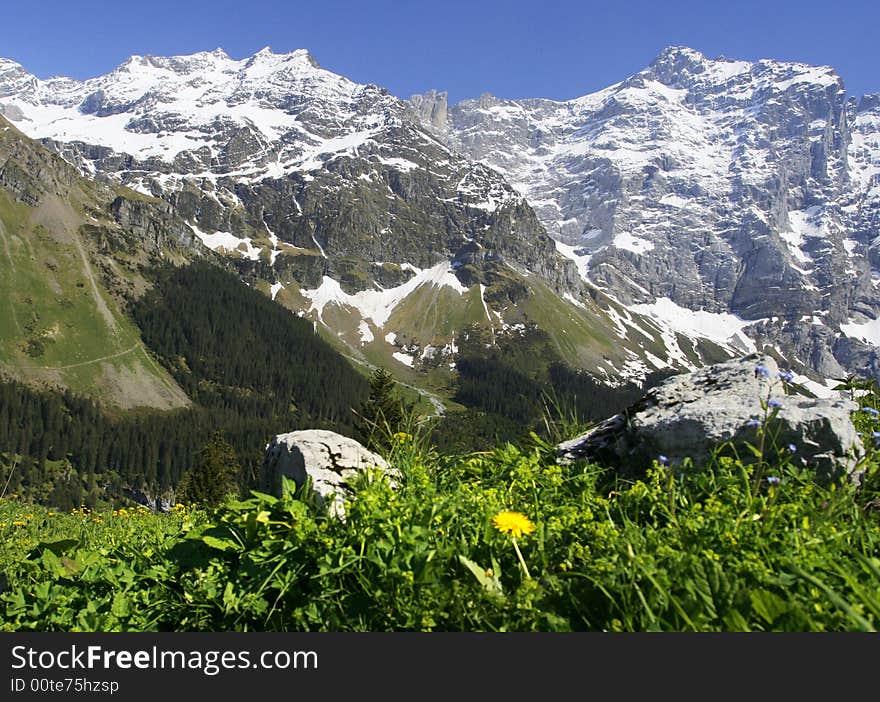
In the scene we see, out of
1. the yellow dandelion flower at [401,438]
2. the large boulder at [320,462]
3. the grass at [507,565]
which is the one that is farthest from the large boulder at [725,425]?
the large boulder at [320,462]

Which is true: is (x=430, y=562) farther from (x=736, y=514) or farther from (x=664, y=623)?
(x=736, y=514)

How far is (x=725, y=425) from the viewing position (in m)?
6.14

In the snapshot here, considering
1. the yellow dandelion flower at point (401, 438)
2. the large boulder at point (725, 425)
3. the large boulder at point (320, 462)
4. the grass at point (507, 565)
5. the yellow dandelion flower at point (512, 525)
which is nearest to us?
the grass at point (507, 565)

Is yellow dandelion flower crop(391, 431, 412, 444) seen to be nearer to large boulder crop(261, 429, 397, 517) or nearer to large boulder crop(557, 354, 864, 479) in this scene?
large boulder crop(261, 429, 397, 517)

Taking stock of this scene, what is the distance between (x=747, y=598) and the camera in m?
3.46

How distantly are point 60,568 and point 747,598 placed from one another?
19.4 feet

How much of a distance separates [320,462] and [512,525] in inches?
109

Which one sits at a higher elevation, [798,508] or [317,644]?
[798,508]

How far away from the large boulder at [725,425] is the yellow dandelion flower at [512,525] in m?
2.06

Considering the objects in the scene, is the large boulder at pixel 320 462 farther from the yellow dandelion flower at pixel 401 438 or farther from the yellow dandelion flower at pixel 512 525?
the yellow dandelion flower at pixel 512 525

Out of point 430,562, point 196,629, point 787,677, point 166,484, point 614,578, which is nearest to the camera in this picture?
point 787,677

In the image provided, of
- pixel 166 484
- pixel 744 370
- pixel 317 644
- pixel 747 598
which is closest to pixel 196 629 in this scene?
pixel 317 644

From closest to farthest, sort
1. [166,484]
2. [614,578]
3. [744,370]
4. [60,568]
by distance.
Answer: [614,578] < [60,568] < [744,370] < [166,484]

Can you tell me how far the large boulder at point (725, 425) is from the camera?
5.72m
